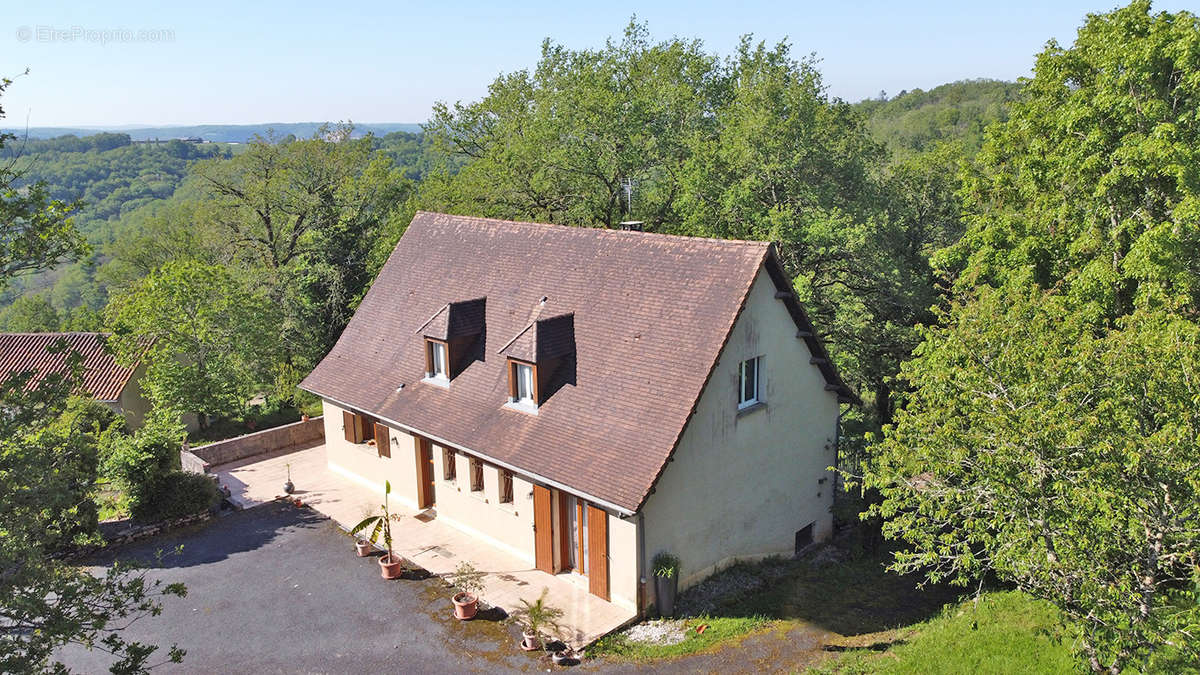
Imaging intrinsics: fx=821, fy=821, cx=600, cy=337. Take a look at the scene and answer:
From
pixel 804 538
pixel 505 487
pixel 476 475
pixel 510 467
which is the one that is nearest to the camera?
pixel 510 467

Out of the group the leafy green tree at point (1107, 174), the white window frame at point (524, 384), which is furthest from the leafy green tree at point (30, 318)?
the leafy green tree at point (1107, 174)

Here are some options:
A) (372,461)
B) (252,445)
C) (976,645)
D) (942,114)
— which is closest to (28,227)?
(372,461)

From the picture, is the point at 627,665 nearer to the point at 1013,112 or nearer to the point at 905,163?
the point at 1013,112

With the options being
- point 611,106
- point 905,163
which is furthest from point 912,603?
point 905,163

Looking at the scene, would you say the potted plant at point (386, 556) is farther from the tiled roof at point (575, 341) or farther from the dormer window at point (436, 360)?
the dormer window at point (436, 360)

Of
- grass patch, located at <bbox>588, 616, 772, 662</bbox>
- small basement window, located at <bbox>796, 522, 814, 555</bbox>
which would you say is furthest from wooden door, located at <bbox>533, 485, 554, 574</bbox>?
small basement window, located at <bbox>796, 522, 814, 555</bbox>

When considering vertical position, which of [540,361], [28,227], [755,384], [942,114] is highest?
[942,114]

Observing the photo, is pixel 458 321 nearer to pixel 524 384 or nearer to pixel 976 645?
pixel 524 384
